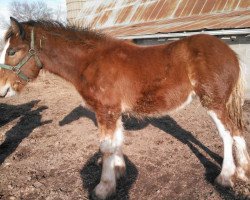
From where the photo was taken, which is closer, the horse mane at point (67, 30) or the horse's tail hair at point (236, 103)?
the horse's tail hair at point (236, 103)

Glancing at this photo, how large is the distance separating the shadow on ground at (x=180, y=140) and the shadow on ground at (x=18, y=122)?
0.90 m

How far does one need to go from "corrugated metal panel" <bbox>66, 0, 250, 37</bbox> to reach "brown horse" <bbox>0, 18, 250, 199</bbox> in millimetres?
1022

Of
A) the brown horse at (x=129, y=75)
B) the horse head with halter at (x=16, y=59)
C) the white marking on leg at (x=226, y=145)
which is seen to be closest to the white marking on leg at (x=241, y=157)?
the brown horse at (x=129, y=75)

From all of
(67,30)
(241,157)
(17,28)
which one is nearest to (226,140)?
(241,157)

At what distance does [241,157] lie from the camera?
13.5ft

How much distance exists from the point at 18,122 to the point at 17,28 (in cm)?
456

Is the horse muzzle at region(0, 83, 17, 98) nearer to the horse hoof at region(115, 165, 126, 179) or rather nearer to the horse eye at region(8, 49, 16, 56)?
the horse eye at region(8, 49, 16, 56)

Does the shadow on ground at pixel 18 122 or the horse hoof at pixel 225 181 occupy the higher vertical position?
the horse hoof at pixel 225 181

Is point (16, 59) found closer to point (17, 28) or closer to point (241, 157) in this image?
point (17, 28)

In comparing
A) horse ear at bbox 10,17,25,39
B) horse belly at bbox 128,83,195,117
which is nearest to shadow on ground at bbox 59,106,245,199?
horse belly at bbox 128,83,195,117

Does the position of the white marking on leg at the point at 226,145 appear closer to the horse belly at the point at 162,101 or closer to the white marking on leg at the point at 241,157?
the white marking on leg at the point at 241,157

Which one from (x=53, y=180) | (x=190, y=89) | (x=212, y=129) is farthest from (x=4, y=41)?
(x=212, y=129)

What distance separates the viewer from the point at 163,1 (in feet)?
44.4

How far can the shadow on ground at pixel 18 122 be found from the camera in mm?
6129
